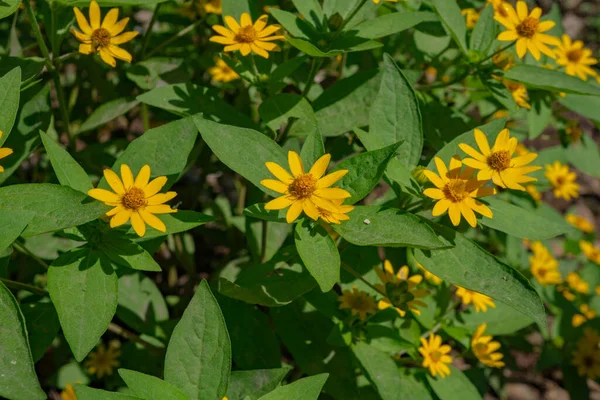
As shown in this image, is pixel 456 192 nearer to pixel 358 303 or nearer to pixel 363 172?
pixel 363 172

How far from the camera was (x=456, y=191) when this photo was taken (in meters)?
1.73

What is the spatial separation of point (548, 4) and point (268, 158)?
4.79 meters

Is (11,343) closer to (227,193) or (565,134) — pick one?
(227,193)

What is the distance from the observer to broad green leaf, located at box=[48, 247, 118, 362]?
1.53 metres

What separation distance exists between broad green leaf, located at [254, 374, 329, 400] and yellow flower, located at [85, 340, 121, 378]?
1493mm

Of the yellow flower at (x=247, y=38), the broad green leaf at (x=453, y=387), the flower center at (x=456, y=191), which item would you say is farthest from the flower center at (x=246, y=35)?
the broad green leaf at (x=453, y=387)

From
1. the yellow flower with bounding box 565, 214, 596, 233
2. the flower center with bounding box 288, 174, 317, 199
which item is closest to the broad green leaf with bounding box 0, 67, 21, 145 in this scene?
the flower center with bounding box 288, 174, 317, 199

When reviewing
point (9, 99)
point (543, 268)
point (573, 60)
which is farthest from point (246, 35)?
point (543, 268)

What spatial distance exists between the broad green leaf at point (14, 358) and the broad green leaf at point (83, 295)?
0.33ft

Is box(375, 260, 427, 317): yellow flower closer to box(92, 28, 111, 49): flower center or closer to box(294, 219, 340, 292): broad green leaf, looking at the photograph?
box(294, 219, 340, 292): broad green leaf

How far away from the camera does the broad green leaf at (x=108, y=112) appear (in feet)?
7.89

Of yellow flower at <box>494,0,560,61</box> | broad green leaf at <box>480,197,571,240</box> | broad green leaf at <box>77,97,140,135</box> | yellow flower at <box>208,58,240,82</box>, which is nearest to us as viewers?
broad green leaf at <box>480,197,571,240</box>

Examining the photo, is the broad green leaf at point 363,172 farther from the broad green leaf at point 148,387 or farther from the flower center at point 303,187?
the broad green leaf at point 148,387

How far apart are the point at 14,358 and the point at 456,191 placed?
1.32m
